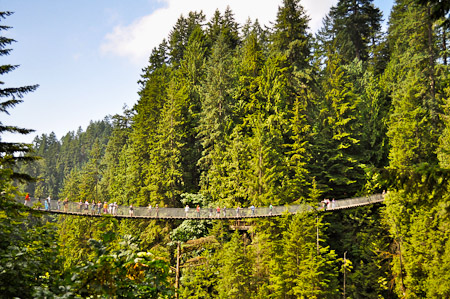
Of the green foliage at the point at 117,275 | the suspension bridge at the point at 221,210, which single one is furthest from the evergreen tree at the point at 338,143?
the green foliage at the point at 117,275

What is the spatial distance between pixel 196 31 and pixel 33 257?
39555 mm

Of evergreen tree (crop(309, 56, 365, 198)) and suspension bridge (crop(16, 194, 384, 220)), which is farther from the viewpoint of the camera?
evergreen tree (crop(309, 56, 365, 198))

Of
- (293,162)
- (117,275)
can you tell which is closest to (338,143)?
(293,162)

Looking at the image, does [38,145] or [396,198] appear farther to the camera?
[38,145]

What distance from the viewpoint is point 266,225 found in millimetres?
25734

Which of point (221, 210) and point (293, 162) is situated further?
point (293, 162)

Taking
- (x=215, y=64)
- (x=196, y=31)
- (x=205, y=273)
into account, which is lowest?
(x=205, y=273)

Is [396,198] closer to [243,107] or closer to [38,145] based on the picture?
[243,107]

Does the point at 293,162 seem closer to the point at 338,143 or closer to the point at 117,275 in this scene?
the point at 338,143

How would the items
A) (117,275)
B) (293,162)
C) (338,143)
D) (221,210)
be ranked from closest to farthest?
(117,275), (221,210), (293,162), (338,143)

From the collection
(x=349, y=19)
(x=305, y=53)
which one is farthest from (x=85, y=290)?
(x=349, y=19)

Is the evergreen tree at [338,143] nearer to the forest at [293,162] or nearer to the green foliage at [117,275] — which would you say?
the forest at [293,162]

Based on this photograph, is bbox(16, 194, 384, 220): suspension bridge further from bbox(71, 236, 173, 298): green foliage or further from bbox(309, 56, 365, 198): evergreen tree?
bbox(71, 236, 173, 298): green foliage

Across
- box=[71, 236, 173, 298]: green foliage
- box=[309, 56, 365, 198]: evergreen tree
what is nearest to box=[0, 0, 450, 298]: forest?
box=[309, 56, 365, 198]: evergreen tree
